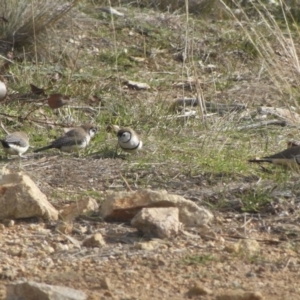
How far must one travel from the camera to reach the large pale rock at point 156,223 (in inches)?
187

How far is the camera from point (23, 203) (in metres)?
5.00

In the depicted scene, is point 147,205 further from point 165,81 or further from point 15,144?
point 165,81

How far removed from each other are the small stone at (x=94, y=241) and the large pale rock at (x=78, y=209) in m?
0.37

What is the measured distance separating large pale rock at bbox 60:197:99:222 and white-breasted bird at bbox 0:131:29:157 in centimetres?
143

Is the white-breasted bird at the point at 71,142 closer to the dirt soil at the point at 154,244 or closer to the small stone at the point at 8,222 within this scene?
the dirt soil at the point at 154,244

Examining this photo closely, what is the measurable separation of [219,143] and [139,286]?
3.16 metres

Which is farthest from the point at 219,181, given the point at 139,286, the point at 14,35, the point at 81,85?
the point at 14,35

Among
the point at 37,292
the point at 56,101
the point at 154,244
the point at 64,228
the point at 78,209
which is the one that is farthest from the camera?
the point at 56,101

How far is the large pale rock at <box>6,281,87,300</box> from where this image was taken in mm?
3770

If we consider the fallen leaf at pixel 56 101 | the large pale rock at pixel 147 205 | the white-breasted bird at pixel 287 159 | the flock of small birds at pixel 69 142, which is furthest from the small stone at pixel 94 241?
the fallen leaf at pixel 56 101

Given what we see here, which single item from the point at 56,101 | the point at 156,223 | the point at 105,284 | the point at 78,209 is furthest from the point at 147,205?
the point at 56,101

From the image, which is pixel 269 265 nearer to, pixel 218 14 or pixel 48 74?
pixel 48 74

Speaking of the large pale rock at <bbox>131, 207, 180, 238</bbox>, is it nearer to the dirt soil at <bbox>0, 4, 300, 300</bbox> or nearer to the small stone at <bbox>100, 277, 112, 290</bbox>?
the dirt soil at <bbox>0, 4, 300, 300</bbox>

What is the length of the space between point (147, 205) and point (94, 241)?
1.42 ft
